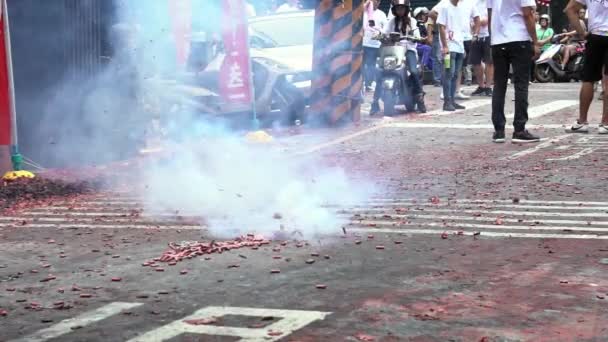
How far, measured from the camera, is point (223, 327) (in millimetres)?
4156

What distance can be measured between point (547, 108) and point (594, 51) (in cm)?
389

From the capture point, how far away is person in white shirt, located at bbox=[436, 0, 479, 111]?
51.1ft

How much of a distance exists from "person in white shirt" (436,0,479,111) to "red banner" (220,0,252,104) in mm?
3642

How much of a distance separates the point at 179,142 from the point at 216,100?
1.26 meters

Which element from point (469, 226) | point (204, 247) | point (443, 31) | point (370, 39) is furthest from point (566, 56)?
point (204, 247)

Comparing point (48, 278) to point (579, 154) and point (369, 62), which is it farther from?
point (369, 62)

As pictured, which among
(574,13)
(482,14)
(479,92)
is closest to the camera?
(574,13)

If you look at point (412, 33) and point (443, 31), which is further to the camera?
point (412, 33)

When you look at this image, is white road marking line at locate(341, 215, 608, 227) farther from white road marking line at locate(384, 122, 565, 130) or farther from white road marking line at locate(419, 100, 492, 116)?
white road marking line at locate(419, 100, 492, 116)

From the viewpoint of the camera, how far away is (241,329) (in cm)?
412

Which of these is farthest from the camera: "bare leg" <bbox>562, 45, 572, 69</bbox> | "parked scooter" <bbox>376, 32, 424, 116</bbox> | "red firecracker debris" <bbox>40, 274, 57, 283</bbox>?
"bare leg" <bbox>562, 45, 572, 69</bbox>

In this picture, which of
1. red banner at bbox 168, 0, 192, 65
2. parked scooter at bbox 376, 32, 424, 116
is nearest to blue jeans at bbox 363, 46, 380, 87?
parked scooter at bbox 376, 32, 424, 116

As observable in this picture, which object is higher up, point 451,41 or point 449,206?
point 451,41

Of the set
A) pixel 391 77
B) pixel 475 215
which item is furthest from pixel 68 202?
pixel 391 77
